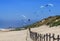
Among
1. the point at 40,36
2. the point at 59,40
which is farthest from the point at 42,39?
the point at 59,40

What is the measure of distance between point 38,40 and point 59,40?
4865mm

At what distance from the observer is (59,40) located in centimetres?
2294

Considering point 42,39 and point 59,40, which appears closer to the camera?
point 59,40

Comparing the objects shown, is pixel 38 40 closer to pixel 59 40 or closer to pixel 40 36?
pixel 40 36

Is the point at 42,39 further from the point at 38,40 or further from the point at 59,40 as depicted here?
the point at 59,40

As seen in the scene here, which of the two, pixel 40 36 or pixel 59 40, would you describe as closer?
pixel 59 40

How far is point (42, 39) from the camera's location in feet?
86.4

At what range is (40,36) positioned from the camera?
2603 centimetres

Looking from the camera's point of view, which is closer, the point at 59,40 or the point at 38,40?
the point at 59,40

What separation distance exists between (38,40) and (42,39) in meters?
1.27

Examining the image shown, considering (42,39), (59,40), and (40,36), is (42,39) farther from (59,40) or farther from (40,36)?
(59,40)

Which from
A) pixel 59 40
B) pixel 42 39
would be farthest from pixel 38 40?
pixel 59 40

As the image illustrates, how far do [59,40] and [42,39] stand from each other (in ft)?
11.8
